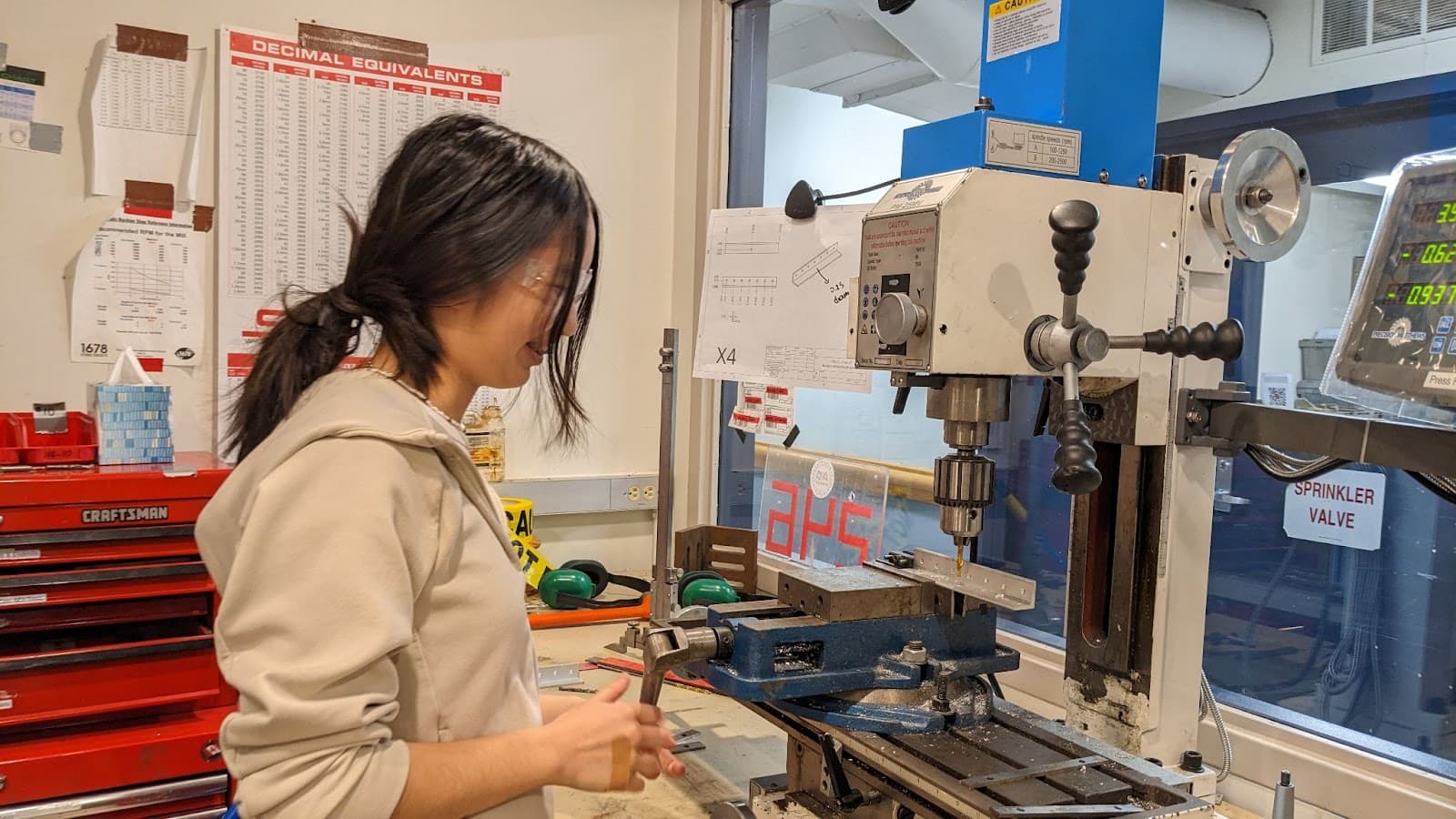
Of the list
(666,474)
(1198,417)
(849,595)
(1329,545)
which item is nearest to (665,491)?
(666,474)

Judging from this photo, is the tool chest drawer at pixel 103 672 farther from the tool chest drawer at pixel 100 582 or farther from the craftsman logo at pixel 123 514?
the craftsman logo at pixel 123 514

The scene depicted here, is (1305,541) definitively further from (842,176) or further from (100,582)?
(100,582)

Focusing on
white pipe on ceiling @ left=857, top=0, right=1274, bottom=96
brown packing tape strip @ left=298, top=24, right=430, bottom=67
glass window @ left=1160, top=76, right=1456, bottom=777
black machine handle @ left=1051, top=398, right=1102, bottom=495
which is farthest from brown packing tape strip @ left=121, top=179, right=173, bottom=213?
glass window @ left=1160, top=76, right=1456, bottom=777

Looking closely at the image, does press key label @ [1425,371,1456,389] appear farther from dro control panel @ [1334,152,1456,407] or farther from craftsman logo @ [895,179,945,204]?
craftsman logo @ [895,179,945,204]

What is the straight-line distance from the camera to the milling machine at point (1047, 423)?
1.08 meters

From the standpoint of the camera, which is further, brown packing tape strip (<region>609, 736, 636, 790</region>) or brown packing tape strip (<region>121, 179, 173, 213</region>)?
brown packing tape strip (<region>121, 179, 173, 213</region>)

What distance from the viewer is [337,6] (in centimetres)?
233

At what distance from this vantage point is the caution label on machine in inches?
47.4

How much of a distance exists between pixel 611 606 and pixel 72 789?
43.6 inches

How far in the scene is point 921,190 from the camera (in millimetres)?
1137

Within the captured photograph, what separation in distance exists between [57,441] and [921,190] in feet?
5.13

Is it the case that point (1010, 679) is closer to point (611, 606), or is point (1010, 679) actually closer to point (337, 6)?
point (611, 606)

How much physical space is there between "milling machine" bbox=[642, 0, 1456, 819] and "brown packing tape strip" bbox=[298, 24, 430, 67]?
1596mm

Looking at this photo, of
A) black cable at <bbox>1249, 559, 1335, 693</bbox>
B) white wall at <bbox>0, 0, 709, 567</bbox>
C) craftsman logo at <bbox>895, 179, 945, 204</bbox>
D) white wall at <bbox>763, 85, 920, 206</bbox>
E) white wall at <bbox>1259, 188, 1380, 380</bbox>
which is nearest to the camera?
craftsman logo at <bbox>895, 179, 945, 204</bbox>
